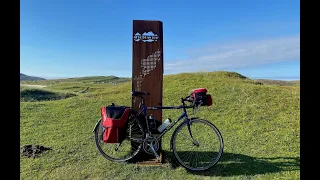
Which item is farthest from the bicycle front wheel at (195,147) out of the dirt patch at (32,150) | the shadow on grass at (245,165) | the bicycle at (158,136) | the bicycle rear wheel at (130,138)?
the dirt patch at (32,150)

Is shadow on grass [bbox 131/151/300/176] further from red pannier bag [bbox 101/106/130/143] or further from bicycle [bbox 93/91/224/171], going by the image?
red pannier bag [bbox 101/106/130/143]

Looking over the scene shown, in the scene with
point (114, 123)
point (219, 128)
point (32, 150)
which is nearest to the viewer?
point (114, 123)

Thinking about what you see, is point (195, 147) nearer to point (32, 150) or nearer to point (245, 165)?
point (245, 165)

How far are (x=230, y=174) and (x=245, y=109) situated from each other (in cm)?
436

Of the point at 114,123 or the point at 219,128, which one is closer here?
the point at 114,123

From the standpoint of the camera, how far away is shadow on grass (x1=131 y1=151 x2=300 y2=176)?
4.12 m

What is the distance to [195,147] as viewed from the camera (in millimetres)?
4793

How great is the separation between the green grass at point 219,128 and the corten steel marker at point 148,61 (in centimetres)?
112

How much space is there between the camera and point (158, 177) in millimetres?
3941

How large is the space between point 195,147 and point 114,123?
163cm

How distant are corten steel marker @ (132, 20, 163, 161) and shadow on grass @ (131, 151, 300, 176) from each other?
1.07m

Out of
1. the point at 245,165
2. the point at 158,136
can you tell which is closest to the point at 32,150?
the point at 158,136
